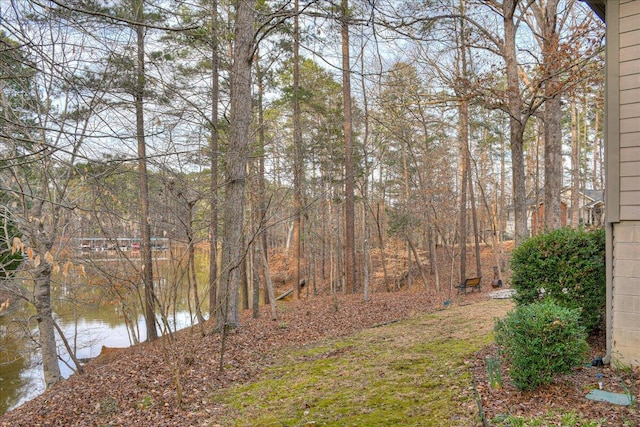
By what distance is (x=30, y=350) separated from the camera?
9172mm

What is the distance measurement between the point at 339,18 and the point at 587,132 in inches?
974

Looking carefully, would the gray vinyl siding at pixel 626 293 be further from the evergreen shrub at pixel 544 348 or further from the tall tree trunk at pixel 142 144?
the tall tree trunk at pixel 142 144

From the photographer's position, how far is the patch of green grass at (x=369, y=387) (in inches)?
132

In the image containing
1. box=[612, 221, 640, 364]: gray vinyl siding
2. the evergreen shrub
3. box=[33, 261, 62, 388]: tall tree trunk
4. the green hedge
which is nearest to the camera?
the evergreen shrub

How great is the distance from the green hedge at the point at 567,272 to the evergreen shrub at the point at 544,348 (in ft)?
3.93

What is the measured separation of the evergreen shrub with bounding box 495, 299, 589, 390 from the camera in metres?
3.21

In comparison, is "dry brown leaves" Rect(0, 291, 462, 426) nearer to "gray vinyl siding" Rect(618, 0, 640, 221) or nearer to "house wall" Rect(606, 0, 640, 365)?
"house wall" Rect(606, 0, 640, 365)

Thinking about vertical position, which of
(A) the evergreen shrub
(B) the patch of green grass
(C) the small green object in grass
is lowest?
(B) the patch of green grass

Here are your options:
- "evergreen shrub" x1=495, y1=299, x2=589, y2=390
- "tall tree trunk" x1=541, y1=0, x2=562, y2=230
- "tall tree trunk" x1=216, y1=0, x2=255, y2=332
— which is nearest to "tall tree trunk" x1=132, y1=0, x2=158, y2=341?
"tall tree trunk" x1=216, y1=0, x2=255, y2=332

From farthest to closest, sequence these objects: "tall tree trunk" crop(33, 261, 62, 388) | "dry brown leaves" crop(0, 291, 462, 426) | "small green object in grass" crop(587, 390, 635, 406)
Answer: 1. "tall tree trunk" crop(33, 261, 62, 388)
2. "dry brown leaves" crop(0, 291, 462, 426)
3. "small green object in grass" crop(587, 390, 635, 406)

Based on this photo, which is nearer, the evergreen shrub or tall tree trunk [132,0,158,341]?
the evergreen shrub

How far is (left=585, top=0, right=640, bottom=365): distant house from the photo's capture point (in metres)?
3.80

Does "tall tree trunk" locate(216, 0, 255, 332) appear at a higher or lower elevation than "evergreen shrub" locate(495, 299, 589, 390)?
higher

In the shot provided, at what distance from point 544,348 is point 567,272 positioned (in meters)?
1.58
